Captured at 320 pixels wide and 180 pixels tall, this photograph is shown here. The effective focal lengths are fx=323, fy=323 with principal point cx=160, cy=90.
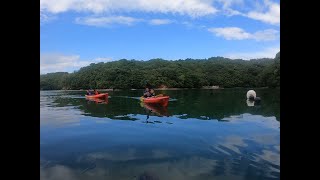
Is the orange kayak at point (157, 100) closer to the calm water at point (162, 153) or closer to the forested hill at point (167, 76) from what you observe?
the calm water at point (162, 153)

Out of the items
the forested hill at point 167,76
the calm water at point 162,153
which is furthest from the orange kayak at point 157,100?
the forested hill at point 167,76

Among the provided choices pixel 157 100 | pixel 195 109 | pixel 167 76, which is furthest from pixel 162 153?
pixel 167 76

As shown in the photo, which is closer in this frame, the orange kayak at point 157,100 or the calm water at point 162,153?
the calm water at point 162,153

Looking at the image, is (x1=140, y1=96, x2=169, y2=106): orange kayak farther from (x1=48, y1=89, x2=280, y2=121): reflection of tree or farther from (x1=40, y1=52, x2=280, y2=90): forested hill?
(x1=40, y1=52, x2=280, y2=90): forested hill

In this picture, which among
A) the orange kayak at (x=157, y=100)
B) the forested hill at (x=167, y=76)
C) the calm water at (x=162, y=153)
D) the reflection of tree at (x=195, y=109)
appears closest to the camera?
the calm water at (x=162, y=153)

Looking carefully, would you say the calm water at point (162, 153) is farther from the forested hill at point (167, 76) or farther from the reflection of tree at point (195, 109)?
the forested hill at point (167, 76)

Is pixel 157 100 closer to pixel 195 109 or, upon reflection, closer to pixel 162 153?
pixel 195 109

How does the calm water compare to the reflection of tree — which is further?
the reflection of tree

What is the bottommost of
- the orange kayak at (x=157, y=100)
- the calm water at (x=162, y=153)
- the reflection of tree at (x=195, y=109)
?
the calm water at (x=162, y=153)

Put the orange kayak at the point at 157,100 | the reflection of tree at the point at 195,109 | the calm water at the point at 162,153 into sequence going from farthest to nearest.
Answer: the orange kayak at the point at 157,100 → the reflection of tree at the point at 195,109 → the calm water at the point at 162,153

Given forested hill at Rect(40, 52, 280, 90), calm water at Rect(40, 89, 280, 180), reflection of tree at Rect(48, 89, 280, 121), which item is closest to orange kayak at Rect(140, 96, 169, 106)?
reflection of tree at Rect(48, 89, 280, 121)

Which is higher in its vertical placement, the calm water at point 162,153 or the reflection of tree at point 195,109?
the reflection of tree at point 195,109

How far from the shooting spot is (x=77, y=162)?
27.9 ft
